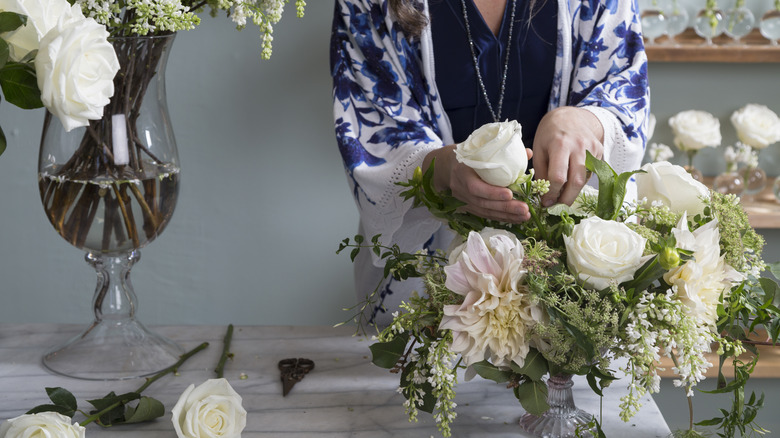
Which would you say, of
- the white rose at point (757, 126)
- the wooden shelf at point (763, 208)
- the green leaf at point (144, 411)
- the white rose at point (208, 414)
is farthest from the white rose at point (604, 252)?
the white rose at point (757, 126)

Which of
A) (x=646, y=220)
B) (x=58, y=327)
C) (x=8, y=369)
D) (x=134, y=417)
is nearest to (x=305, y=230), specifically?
A: (x=58, y=327)

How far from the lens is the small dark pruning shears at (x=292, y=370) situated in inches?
35.3

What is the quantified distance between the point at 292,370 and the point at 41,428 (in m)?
0.31

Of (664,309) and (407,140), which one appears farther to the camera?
(407,140)

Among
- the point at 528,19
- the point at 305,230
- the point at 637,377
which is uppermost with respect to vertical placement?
the point at 528,19

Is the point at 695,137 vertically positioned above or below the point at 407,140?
below

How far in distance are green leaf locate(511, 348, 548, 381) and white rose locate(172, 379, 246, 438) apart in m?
0.27

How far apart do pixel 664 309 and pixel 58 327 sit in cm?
83

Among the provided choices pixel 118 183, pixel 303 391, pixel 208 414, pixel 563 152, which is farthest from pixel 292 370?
pixel 563 152

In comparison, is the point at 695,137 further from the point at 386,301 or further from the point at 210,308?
the point at 210,308

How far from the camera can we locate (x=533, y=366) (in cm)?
70

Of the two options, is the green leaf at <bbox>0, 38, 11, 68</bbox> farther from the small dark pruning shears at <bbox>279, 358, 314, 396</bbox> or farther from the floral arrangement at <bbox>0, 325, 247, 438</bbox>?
the small dark pruning shears at <bbox>279, 358, 314, 396</bbox>

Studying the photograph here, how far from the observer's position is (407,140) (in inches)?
42.3

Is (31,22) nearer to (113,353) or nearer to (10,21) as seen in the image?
(10,21)
